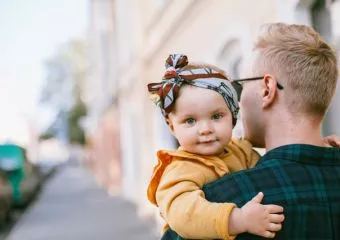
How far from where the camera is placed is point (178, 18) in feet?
31.3

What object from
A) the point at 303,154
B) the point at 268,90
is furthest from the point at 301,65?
the point at 303,154

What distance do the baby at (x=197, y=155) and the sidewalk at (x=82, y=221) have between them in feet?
31.7

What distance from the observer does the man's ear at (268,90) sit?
1815 millimetres

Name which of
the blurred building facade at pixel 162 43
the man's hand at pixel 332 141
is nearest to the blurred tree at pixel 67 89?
the blurred building facade at pixel 162 43

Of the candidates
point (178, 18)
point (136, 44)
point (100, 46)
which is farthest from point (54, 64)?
point (178, 18)

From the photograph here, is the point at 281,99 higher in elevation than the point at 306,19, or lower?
lower

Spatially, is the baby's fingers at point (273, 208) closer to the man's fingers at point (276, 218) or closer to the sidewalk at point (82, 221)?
the man's fingers at point (276, 218)

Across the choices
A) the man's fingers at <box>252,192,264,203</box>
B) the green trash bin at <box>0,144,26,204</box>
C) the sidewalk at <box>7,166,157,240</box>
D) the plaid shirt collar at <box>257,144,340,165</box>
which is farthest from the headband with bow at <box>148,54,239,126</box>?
the green trash bin at <box>0,144,26,204</box>

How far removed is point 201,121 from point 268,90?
230mm

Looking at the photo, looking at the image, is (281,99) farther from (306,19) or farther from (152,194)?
(306,19)

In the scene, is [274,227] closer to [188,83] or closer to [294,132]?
[294,132]

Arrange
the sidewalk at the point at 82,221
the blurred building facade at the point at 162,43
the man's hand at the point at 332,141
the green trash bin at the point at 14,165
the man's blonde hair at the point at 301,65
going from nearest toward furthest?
the man's blonde hair at the point at 301,65
the man's hand at the point at 332,141
the blurred building facade at the point at 162,43
the sidewalk at the point at 82,221
the green trash bin at the point at 14,165

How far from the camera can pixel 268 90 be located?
183cm

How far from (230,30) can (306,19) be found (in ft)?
6.50
